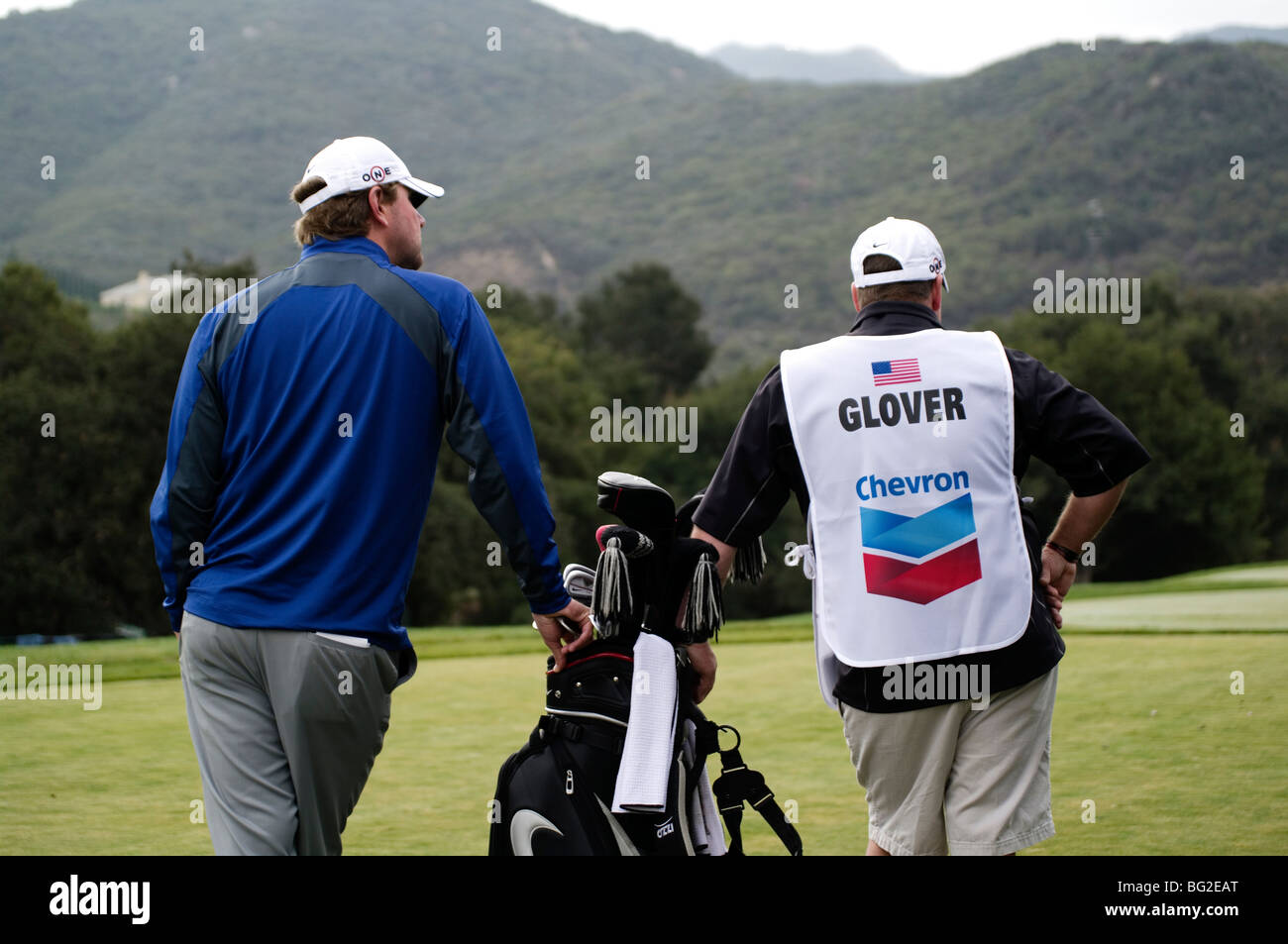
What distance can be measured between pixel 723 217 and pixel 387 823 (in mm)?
130271

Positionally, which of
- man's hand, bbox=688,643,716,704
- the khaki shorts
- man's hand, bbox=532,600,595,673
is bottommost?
the khaki shorts

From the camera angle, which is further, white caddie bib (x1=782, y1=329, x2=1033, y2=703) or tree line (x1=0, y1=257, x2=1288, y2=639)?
tree line (x1=0, y1=257, x2=1288, y2=639)

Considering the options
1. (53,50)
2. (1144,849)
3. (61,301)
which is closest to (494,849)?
(1144,849)

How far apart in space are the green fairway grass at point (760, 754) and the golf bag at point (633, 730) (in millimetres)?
1226

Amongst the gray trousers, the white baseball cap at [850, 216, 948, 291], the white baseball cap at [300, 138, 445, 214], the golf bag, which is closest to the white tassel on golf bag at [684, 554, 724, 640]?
the golf bag

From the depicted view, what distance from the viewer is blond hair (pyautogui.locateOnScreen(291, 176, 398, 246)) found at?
3225mm

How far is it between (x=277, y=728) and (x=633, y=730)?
800 millimetres

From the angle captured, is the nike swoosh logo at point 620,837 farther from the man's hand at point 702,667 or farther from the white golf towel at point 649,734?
the man's hand at point 702,667

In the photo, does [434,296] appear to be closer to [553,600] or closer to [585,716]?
[553,600]

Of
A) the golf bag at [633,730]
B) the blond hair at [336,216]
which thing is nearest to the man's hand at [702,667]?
the golf bag at [633,730]

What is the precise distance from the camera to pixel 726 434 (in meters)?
66.6

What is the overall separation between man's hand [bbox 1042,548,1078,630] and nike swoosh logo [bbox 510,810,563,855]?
1.32m

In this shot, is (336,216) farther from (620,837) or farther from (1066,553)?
(1066,553)

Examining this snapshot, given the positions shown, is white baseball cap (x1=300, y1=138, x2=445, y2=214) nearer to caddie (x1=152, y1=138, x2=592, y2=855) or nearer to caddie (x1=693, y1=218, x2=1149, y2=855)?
caddie (x1=152, y1=138, x2=592, y2=855)
